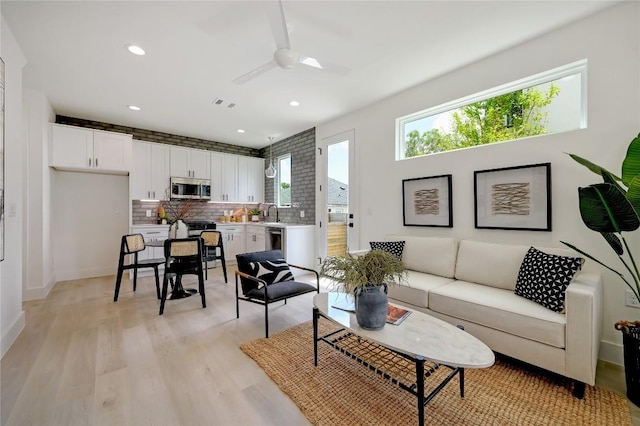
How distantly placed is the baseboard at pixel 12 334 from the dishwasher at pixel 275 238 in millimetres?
3205

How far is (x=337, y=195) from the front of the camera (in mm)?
4812

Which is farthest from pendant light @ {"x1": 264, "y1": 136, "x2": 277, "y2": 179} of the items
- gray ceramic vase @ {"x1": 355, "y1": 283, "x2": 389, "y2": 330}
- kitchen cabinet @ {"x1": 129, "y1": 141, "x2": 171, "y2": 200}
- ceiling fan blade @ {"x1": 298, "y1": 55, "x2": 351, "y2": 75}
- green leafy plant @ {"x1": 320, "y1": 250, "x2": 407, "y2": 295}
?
gray ceramic vase @ {"x1": 355, "y1": 283, "x2": 389, "y2": 330}

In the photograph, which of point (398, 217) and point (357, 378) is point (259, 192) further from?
point (357, 378)

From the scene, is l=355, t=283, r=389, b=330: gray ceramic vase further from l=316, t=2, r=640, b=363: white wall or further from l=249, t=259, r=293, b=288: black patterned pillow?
l=316, t=2, r=640, b=363: white wall

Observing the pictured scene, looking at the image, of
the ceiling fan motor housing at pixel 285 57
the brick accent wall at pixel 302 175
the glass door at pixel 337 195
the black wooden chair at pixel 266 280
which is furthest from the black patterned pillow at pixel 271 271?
the brick accent wall at pixel 302 175

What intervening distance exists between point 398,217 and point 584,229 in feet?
6.19

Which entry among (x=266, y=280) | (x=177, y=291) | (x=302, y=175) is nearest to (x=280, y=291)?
(x=266, y=280)

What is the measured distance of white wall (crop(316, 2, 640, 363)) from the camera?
218 centimetres

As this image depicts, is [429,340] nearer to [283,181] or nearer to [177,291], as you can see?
[177,291]

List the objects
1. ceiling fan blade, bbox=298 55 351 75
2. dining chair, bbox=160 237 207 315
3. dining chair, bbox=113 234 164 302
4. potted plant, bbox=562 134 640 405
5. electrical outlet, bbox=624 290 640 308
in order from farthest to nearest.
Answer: dining chair, bbox=113 234 164 302 < dining chair, bbox=160 237 207 315 < ceiling fan blade, bbox=298 55 351 75 < electrical outlet, bbox=624 290 640 308 < potted plant, bbox=562 134 640 405

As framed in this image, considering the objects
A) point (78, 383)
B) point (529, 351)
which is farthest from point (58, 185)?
point (529, 351)

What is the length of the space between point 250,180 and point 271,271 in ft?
12.8

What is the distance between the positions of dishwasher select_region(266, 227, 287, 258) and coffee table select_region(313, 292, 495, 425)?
2747mm

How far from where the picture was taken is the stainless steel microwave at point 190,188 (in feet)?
18.0
